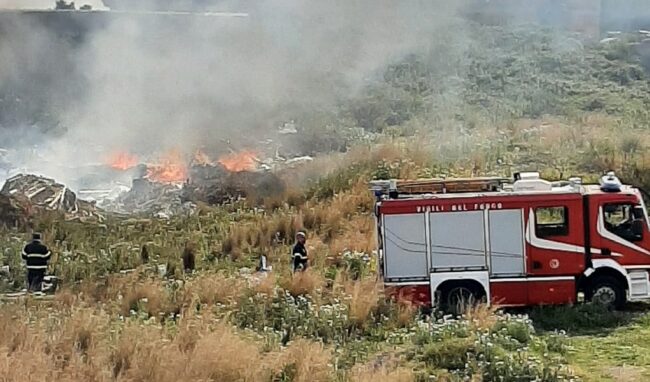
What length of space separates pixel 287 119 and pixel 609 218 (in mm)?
20518

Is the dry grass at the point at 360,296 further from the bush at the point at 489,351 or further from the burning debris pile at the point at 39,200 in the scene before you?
the burning debris pile at the point at 39,200

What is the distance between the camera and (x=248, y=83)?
3338 centimetres

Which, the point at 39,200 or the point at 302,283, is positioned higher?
the point at 39,200

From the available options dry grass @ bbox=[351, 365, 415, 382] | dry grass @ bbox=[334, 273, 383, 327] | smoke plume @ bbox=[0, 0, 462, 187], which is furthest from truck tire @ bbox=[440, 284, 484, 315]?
smoke plume @ bbox=[0, 0, 462, 187]

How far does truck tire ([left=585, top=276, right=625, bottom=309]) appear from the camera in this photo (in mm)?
11570

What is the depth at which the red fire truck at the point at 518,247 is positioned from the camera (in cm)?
1160

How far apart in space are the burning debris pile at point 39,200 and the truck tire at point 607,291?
10359 millimetres

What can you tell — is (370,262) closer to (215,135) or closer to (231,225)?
(231,225)

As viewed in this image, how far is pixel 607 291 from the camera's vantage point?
456 inches

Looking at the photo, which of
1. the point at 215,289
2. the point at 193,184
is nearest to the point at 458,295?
the point at 215,289

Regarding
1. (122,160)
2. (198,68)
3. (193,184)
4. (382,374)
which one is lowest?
(382,374)

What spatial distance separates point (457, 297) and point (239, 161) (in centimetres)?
1309

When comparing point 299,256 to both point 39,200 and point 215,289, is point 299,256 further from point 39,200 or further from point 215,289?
point 39,200

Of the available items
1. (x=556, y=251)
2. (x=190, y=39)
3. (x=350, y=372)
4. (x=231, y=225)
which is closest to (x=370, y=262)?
Result: (x=556, y=251)
